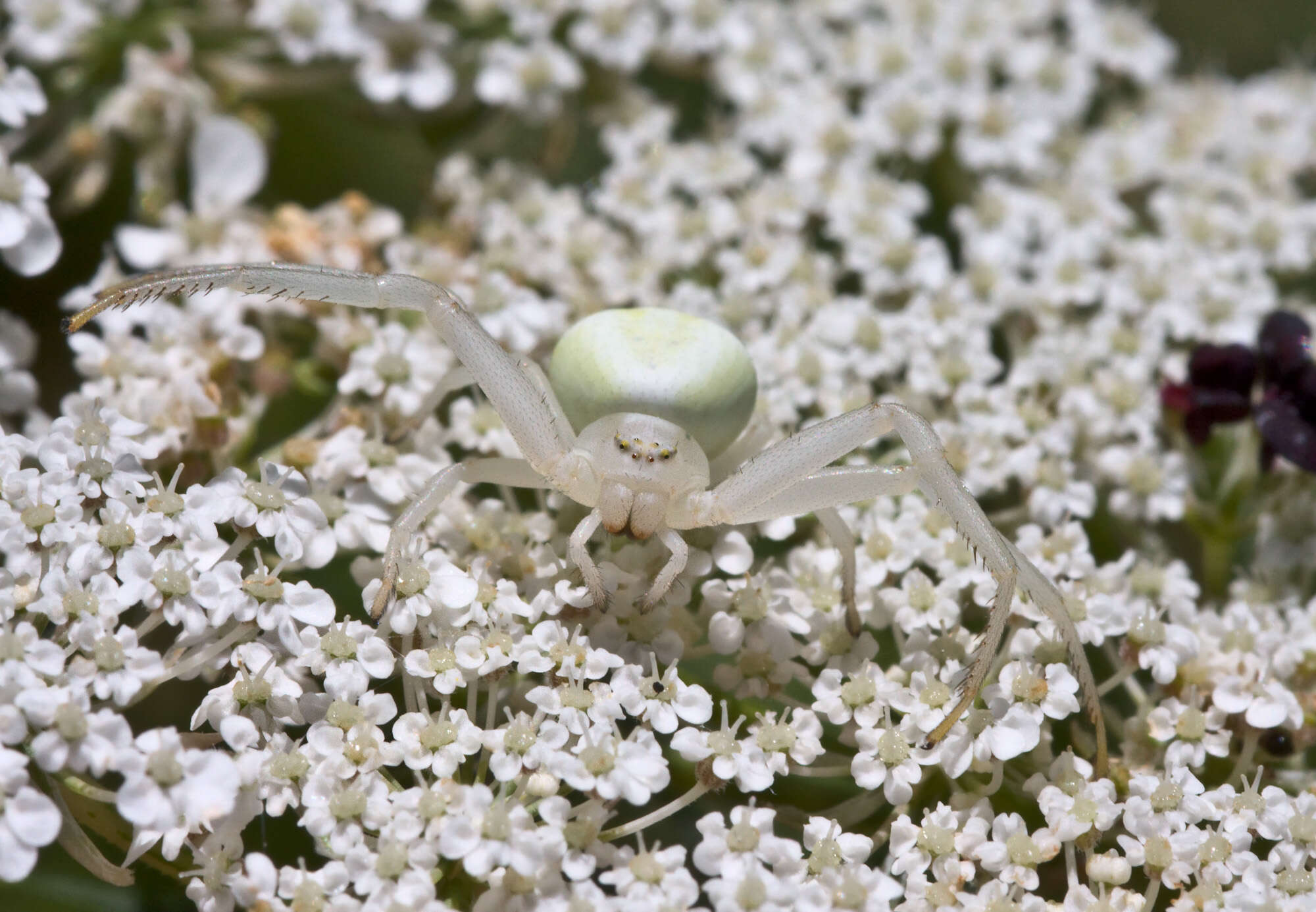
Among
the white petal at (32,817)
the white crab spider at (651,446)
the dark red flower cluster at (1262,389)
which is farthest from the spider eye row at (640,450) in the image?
the dark red flower cluster at (1262,389)

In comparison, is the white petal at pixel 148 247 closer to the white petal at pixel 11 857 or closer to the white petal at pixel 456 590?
the white petal at pixel 456 590

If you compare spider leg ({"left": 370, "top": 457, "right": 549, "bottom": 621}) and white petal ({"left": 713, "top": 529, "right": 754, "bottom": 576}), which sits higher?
spider leg ({"left": 370, "top": 457, "right": 549, "bottom": 621})

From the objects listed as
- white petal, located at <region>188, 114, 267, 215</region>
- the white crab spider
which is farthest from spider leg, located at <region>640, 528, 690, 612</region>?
white petal, located at <region>188, 114, 267, 215</region>

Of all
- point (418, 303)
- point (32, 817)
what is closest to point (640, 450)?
point (418, 303)

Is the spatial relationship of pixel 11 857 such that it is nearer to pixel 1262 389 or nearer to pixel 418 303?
pixel 418 303

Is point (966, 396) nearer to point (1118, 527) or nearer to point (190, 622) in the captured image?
point (1118, 527)

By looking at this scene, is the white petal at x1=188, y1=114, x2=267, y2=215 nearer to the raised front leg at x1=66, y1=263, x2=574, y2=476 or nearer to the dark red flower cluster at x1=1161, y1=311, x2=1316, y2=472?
the raised front leg at x1=66, y1=263, x2=574, y2=476

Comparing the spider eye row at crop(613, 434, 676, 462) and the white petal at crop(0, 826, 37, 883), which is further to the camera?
the spider eye row at crop(613, 434, 676, 462)

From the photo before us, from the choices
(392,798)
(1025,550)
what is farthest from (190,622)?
(1025,550)

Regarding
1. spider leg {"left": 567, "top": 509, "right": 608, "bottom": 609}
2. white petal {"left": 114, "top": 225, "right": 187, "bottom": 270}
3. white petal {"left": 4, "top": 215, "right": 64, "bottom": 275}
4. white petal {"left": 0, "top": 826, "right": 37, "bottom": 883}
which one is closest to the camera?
white petal {"left": 0, "top": 826, "right": 37, "bottom": 883}
